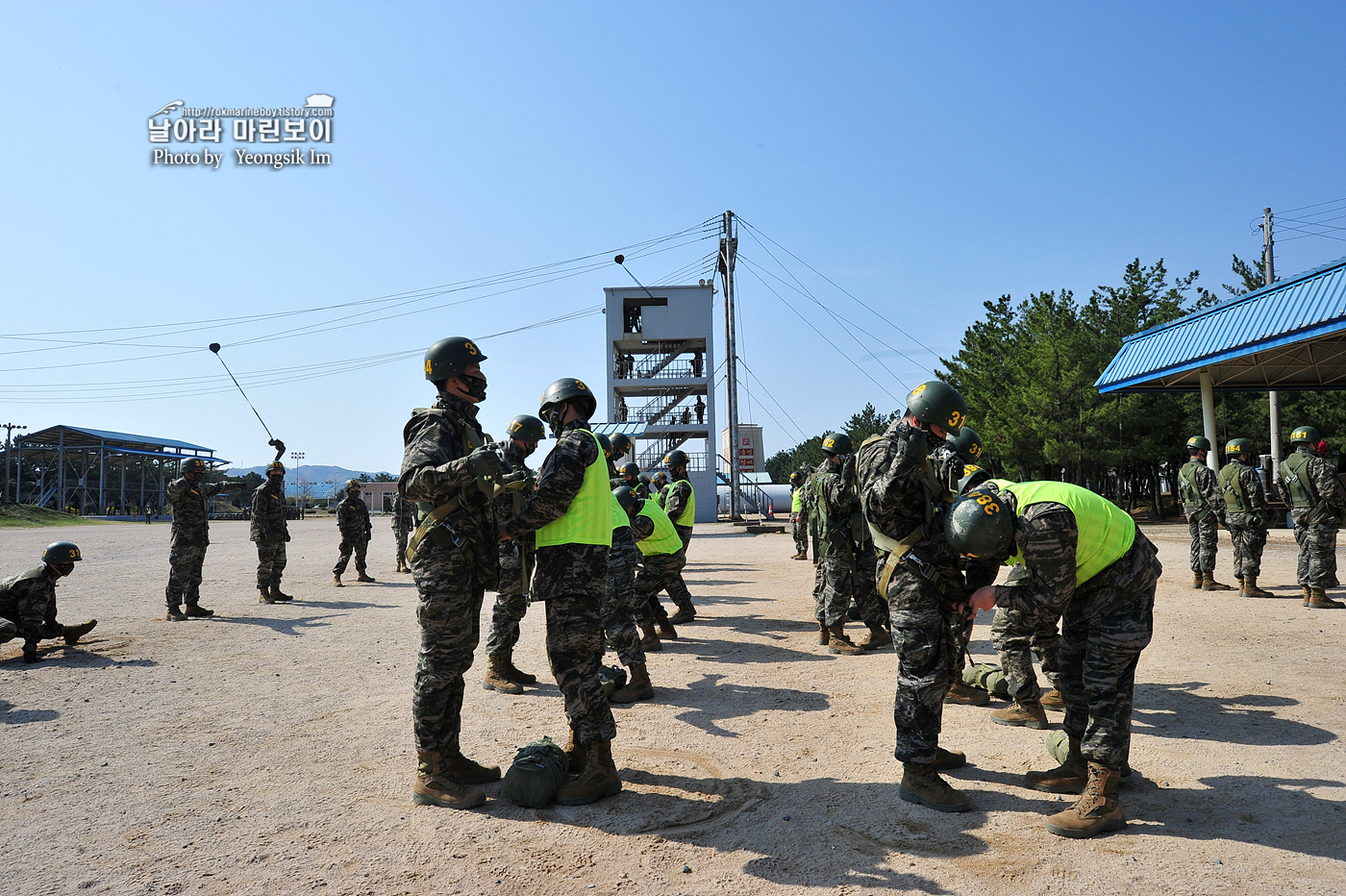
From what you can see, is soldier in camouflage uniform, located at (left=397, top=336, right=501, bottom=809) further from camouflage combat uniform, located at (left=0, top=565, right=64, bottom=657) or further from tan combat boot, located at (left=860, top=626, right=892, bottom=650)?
camouflage combat uniform, located at (left=0, top=565, right=64, bottom=657)

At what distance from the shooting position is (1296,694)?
607cm

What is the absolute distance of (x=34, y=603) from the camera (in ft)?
26.3

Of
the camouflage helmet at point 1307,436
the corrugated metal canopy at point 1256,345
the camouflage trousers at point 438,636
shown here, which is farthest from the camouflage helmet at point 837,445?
the corrugated metal canopy at point 1256,345

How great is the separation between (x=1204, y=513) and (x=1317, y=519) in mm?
1583

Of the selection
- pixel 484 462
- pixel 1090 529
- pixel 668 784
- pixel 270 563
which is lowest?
pixel 668 784

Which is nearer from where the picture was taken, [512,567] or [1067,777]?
[1067,777]

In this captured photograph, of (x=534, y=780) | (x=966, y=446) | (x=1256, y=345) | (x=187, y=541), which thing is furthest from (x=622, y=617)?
(x=1256, y=345)

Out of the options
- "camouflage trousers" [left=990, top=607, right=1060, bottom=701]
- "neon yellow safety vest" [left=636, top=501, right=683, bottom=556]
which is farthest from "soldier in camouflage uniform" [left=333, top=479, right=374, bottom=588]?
"camouflage trousers" [left=990, top=607, right=1060, bottom=701]

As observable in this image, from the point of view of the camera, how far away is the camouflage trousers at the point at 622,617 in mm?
6473

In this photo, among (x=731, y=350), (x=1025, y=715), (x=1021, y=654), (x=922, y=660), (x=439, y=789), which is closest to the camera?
(x=922, y=660)

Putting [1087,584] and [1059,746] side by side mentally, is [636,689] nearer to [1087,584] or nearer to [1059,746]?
[1059,746]

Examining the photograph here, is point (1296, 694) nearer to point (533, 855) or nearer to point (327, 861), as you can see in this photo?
point (533, 855)

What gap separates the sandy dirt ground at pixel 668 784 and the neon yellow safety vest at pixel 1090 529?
1.35 m

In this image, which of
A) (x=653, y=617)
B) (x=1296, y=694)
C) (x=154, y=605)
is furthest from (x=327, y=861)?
(x=154, y=605)
